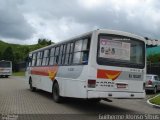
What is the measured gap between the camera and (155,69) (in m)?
38.1

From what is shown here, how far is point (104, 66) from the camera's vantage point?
1373 cm

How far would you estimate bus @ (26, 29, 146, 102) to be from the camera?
13.5 meters

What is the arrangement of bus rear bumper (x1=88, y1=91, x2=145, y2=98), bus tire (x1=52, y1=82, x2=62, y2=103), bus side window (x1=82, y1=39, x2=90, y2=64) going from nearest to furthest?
bus rear bumper (x1=88, y1=91, x2=145, y2=98)
bus side window (x1=82, y1=39, x2=90, y2=64)
bus tire (x1=52, y1=82, x2=62, y2=103)

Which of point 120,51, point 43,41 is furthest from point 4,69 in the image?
point 43,41

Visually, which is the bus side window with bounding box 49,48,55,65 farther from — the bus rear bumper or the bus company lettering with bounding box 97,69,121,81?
the bus rear bumper

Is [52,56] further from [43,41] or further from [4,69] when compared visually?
[43,41]

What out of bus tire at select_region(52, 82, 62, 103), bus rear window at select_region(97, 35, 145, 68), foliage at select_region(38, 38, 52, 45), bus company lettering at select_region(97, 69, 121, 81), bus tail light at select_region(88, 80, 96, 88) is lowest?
bus tire at select_region(52, 82, 62, 103)

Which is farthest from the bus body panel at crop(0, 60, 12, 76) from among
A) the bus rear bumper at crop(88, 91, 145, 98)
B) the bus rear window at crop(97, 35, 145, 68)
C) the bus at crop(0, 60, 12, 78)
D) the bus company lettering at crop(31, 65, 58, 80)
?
the bus rear bumper at crop(88, 91, 145, 98)

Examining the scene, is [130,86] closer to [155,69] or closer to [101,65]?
[101,65]

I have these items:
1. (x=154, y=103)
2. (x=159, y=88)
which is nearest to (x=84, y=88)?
(x=154, y=103)

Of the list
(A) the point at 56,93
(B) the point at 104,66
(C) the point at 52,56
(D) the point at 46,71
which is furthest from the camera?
(D) the point at 46,71

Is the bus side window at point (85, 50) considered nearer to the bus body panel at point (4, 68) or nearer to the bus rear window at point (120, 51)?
the bus rear window at point (120, 51)

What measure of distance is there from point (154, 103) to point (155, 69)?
20432mm

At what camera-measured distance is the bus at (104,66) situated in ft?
44.4
